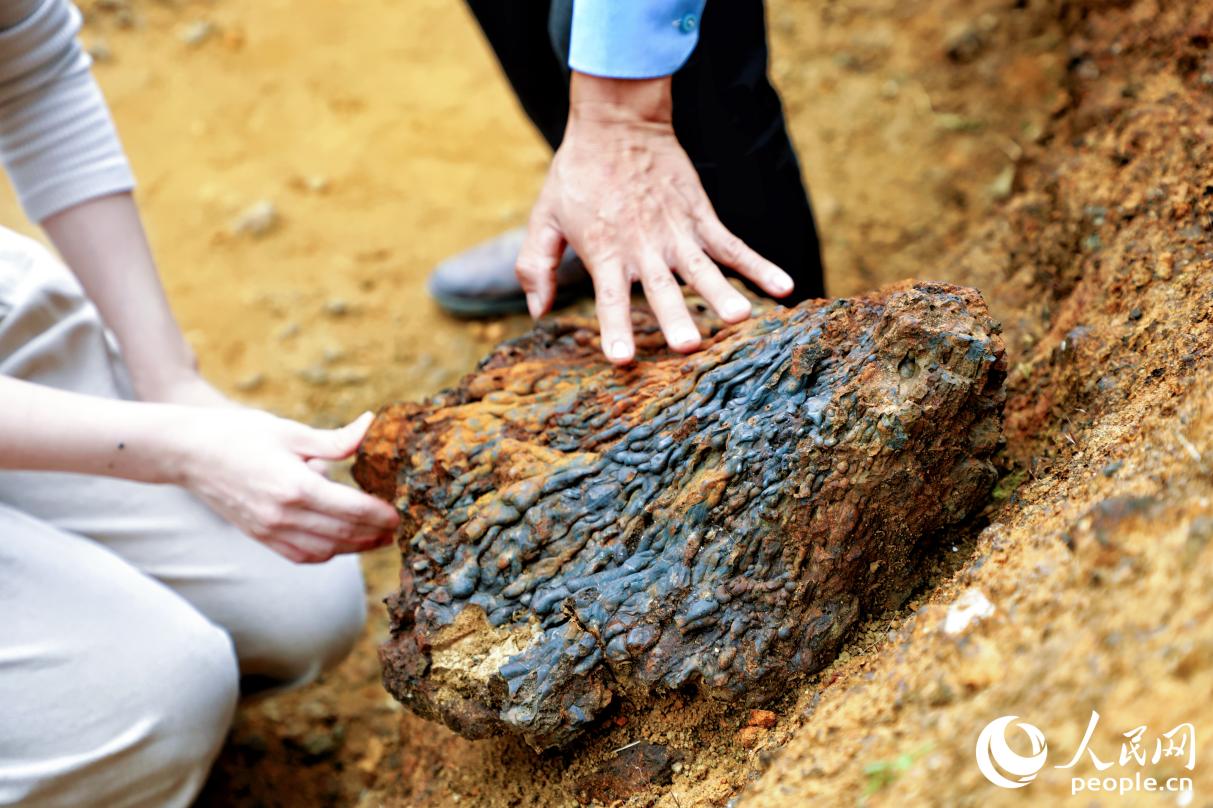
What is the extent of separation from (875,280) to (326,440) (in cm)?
157

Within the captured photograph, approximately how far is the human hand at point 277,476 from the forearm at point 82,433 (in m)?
0.03

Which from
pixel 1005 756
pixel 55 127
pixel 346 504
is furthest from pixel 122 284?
pixel 1005 756

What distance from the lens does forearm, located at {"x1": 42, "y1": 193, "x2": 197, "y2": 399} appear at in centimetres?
190

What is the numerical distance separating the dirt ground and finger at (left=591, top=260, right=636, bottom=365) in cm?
49

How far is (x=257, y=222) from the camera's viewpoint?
309 centimetres

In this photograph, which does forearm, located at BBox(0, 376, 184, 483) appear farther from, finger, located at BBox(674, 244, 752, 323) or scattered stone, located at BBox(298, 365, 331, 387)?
scattered stone, located at BBox(298, 365, 331, 387)

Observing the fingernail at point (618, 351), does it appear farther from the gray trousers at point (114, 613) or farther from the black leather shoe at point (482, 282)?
the black leather shoe at point (482, 282)

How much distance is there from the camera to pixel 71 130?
1879 mm

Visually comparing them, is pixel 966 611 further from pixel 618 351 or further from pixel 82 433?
pixel 82 433

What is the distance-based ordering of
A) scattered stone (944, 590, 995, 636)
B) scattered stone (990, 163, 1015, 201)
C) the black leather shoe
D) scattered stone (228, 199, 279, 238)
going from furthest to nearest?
scattered stone (228, 199, 279, 238)
the black leather shoe
scattered stone (990, 163, 1015, 201)
scattered stone (944, 590, 995, 636)

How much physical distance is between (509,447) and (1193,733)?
86cm

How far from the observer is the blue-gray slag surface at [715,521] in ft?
3.89

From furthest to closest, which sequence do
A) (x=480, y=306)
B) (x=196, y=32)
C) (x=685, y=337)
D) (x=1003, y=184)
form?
(x=196, y=32)
(x=480, y=306)
(x=1003, y=184)
(x=685, y=337)

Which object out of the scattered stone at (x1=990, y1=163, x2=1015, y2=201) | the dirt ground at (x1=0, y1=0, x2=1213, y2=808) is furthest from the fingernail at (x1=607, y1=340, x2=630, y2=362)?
the scattered stone at (x1=990, y1=163, x2=1015, y2=201)
